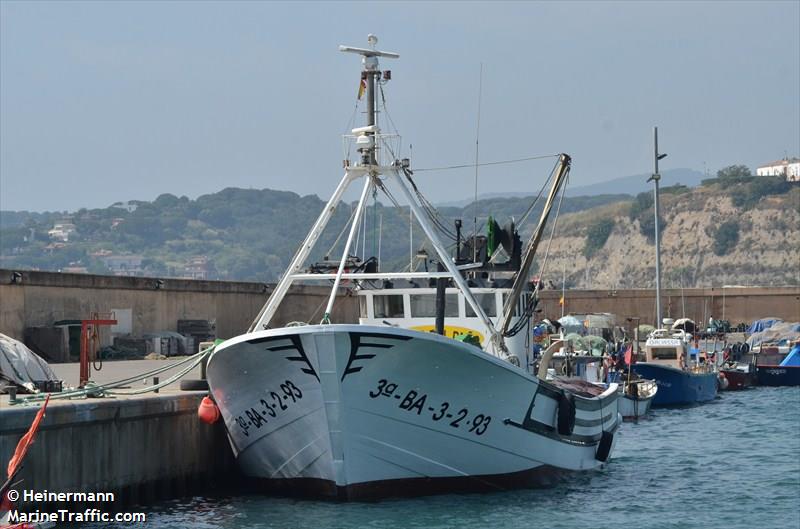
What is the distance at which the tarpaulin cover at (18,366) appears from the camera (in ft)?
60.7

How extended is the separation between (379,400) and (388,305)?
5158mm

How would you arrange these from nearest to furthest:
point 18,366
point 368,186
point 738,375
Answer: point 18,366 → point 368,186 → point 738,375

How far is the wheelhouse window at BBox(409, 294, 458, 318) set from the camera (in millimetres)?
22406

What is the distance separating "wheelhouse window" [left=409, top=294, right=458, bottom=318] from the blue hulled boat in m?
21.3

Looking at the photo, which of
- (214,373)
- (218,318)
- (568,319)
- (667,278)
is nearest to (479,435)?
(214,373)

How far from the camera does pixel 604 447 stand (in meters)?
24.1

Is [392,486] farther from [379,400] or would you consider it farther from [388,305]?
[388,305]

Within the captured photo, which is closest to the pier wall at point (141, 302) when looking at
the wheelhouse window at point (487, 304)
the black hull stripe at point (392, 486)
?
the wheelhouse window at point (487, 304)

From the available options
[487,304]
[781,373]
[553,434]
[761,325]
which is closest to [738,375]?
[781,373]

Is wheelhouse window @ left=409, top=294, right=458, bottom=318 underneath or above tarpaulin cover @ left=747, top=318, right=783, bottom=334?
above

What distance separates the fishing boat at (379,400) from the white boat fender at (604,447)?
2.27m

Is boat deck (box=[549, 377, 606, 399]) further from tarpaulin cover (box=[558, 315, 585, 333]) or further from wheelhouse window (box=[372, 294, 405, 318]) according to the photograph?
tarpaulin cover (box=[558, 315, 585, 333])

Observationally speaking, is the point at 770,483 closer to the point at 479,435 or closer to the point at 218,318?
the point at 479,435

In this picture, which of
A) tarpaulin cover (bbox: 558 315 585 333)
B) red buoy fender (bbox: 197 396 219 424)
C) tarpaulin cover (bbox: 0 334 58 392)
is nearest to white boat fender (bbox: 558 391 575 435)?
red buoy fender (bbox: 197 396 219 424)
